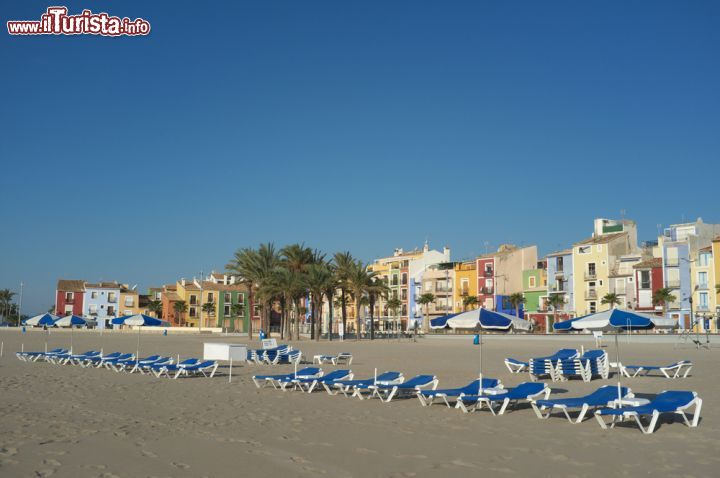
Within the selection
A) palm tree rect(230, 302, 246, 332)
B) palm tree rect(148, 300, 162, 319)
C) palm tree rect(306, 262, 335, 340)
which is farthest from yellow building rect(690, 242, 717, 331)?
palm tree rect(148, 300, 162, 319)

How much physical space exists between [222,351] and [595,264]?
169 ft

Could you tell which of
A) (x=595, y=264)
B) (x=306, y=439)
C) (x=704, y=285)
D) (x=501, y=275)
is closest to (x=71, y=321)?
(x=306, y=439)

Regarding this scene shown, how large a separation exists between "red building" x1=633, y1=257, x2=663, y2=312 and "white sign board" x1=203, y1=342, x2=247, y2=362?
47.7m

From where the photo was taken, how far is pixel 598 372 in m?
18.2

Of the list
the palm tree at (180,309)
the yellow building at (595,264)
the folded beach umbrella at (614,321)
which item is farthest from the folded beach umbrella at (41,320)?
the palm tree at (180,309)

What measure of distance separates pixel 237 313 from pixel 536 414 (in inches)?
3374

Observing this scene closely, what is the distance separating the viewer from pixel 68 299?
94625 mm

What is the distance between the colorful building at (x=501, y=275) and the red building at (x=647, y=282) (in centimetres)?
1530

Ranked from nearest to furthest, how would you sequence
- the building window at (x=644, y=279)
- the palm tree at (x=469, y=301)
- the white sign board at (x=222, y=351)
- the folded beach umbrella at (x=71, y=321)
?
1. the white sign board at (x=222, y=351)
2. the folded beach umbrella at (x=71, y=321)
3. the building window at (x=644, y=279)
4. the palm tree at (x=469, y=301)

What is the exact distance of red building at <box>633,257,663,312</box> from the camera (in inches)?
2399

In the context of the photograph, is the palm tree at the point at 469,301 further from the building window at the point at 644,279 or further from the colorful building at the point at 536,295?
the building window at the point at 644,279

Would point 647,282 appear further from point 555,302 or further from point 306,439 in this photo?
point 306,439

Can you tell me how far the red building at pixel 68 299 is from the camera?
9425 cm

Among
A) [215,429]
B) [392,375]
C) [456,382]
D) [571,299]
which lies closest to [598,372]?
[456,382]
